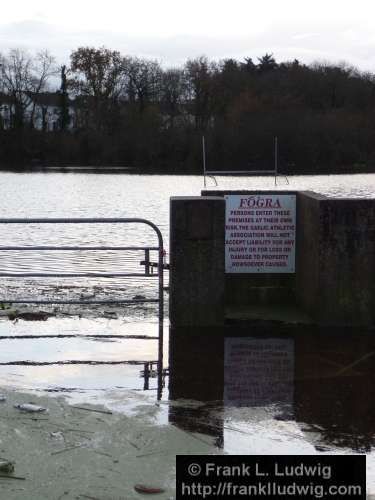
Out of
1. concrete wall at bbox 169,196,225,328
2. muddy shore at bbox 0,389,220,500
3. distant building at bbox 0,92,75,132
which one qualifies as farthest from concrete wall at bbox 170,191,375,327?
distant building at bbox 0,92,75,132

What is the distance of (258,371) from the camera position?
8.55 metres

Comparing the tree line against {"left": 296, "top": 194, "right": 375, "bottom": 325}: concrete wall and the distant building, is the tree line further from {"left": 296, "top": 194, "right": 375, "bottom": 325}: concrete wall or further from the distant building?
{"left": 296, "top": 194, "right": 375, "bottom": 325}: concrete wall

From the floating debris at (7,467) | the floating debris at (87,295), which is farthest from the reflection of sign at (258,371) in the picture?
the floating debris at (87,295)

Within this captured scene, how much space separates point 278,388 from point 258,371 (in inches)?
24.0

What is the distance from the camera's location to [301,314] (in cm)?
1114

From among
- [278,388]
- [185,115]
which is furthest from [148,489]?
[185,115]

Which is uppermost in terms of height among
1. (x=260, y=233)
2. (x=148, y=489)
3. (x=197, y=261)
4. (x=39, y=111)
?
(x=39, y=111)

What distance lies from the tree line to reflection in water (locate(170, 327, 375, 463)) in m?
76.9

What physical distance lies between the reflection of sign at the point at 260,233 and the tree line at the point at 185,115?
75.0m

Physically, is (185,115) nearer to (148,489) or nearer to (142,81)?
(142,81)

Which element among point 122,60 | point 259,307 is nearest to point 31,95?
point 122,60

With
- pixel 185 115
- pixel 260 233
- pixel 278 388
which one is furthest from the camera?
pixel 185 115

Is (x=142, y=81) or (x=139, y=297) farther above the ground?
(x=142, y=81)

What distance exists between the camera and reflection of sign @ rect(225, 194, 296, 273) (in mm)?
11344
